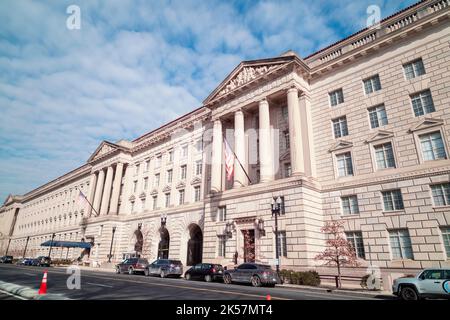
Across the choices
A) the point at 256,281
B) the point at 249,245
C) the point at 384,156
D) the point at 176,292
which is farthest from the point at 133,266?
the point at 384,156

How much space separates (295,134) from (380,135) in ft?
24.1

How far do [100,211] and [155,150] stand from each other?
16382 mm

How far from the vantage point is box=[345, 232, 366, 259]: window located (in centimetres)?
2502

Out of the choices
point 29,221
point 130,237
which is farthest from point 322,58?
point 29,221

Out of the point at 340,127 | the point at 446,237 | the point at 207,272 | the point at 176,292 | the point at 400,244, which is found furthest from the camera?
the point at 340,127

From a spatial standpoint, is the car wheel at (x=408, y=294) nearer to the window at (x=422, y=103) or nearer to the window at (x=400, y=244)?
the window at (x=400, y=244)

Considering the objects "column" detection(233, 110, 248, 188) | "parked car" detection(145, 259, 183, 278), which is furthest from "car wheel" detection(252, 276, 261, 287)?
"column" detection(233, 110, 248, 188)

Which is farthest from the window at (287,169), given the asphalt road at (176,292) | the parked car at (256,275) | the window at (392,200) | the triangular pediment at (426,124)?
the asphalt road at (176,292)

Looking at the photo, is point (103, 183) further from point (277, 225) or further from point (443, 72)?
point (443, 72)

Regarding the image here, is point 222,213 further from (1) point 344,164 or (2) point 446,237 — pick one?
(2) point 446,237

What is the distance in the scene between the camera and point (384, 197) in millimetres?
25016

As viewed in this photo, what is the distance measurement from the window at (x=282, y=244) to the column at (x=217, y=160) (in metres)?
9.53

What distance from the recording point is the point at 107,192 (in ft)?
184

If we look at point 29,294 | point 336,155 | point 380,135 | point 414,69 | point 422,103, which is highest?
point 414,69
